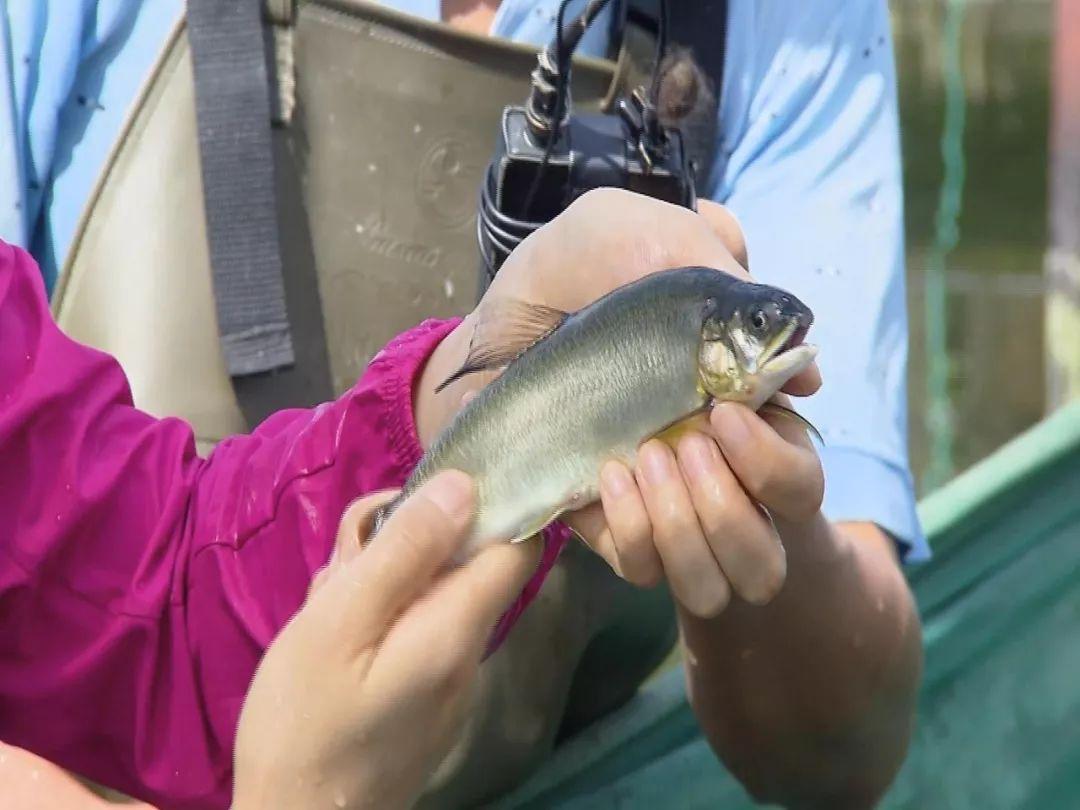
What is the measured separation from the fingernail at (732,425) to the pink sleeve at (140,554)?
0.24 metres

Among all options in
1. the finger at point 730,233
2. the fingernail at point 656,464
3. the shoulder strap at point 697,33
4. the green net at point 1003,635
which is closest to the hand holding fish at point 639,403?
the fingernail at point 656,464

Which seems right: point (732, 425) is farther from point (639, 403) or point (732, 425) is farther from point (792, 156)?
point (792, 156)

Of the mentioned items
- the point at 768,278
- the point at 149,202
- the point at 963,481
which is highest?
the point at 149,202

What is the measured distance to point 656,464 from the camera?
2.22 feet

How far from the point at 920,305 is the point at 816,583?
3119 millimetres

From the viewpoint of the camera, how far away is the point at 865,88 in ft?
4.00

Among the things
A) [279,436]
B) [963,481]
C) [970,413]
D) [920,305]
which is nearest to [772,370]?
[279,436]

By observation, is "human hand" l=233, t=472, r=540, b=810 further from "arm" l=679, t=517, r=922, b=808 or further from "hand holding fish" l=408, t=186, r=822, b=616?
"arm" l=679, t=517, r=922, b=808

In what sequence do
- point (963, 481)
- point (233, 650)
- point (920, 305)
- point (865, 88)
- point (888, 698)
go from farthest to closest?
1. point (920, 305)
2. point (963, 481)
3. point (865, 88)
4. point (888, 698)
5. point (233, 650)

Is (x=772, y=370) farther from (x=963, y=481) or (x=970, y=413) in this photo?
(x=970, y=413)

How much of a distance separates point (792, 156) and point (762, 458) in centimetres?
59

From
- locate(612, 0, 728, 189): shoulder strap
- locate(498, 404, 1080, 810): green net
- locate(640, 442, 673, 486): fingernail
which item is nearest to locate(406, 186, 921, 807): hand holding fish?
locate(640, 442, 673, 486): fingernail

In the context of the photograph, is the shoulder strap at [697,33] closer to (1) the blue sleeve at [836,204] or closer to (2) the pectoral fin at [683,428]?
(1) the blue sleeve at [836,204]

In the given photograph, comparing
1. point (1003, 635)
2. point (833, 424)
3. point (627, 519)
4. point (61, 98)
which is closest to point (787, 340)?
point (627, 519)
